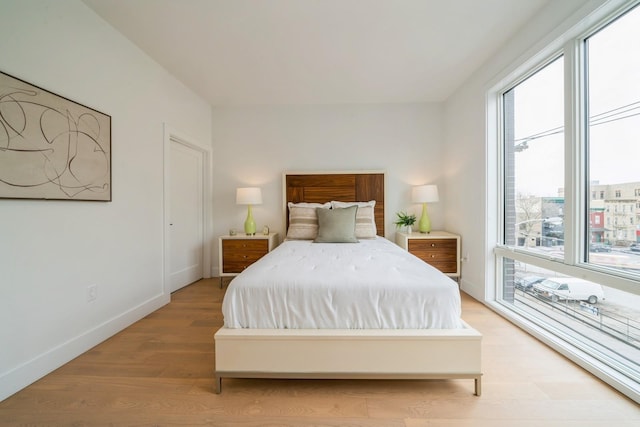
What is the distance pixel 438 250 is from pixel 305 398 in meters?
2.45

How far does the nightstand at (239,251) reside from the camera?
344 centimetres

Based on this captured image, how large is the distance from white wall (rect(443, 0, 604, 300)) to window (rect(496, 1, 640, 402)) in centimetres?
19

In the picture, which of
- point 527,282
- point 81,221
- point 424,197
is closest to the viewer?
point 81,221

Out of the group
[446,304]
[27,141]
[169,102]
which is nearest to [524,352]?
[446,304]

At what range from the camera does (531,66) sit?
7.46ft

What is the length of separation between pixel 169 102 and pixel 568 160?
3.69 meters

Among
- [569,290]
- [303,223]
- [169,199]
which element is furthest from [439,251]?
[169,199]

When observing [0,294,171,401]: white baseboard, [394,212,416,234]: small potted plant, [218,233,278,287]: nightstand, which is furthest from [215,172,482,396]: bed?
[394,212,416,234]: small potted plant

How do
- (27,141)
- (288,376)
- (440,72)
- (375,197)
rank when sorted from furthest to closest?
(375,197)
(440,72)
(27,141)
(288,376)

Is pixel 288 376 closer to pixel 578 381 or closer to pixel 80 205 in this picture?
pixel 578 381

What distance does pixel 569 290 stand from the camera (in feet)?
6.66

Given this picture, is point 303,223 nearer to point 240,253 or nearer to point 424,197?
point 240,253

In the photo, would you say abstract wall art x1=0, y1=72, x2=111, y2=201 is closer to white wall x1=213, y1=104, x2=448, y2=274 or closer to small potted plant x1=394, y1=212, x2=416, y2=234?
white wall x1=213, y1=104, x2=448, y2=274

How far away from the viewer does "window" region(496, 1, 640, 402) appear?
1593 mm
